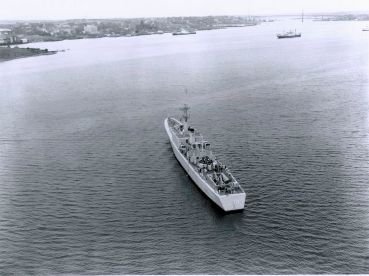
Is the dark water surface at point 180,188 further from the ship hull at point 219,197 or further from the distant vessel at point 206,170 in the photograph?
the distant vessel at point 206,170

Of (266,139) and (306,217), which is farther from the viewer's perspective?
(266,139)

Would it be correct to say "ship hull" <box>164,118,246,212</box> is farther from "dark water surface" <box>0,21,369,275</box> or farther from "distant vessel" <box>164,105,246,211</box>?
"dark water surface" <box>0,21,369,275</box>

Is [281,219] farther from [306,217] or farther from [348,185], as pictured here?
[348,185]

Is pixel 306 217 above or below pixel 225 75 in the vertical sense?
below

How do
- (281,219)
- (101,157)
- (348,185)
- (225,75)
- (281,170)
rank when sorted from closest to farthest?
(281,219), (348,185), (281,170), (101,157), (225,75)

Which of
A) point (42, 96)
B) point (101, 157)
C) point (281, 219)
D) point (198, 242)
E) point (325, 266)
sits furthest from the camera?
point (42, 96)

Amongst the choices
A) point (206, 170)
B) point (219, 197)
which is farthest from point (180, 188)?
point (219, 197)

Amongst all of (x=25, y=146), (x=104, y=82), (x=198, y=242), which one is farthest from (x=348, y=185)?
(x=104, y=82)
